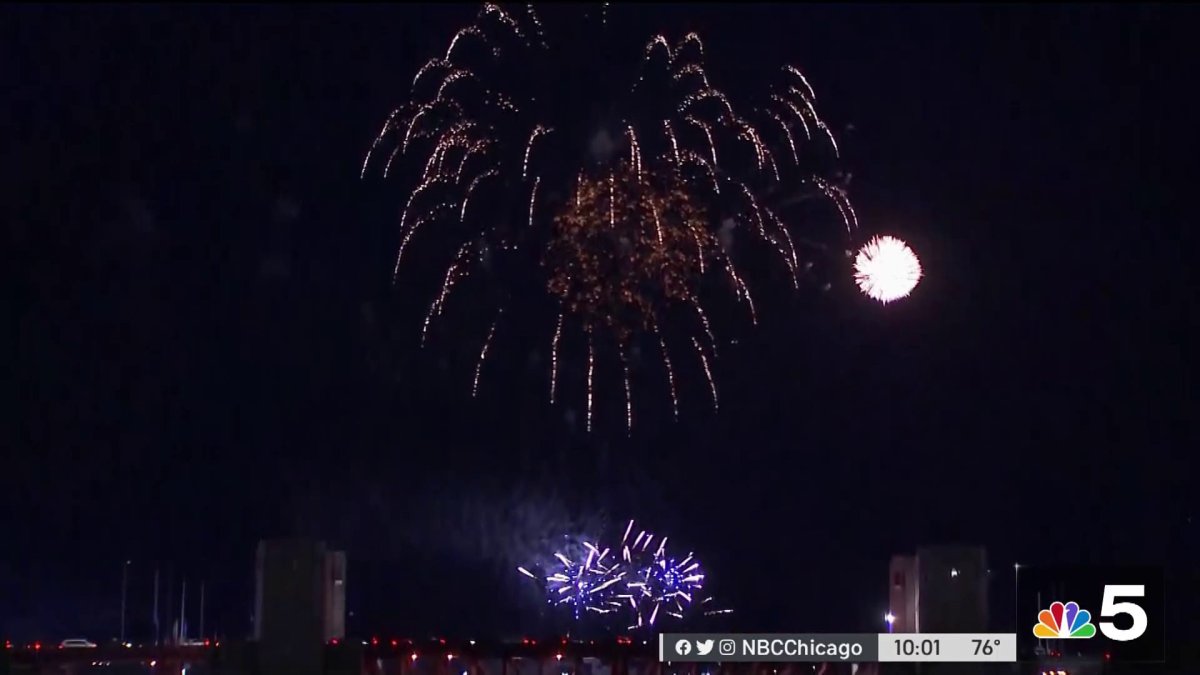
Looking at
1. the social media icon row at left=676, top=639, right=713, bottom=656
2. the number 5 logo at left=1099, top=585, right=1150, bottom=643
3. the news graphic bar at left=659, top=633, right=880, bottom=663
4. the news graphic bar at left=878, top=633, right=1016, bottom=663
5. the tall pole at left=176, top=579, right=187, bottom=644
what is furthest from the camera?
the tall pole at left=176, top=579, right=187, bottom=644

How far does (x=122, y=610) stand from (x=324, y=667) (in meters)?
61.8

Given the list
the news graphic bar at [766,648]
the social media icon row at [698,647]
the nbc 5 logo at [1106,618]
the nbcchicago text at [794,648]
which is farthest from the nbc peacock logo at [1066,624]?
the social media icon row at [698,647]

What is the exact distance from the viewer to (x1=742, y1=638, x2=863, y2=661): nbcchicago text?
25.4 m

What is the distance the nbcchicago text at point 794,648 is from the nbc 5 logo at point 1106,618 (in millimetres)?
4564

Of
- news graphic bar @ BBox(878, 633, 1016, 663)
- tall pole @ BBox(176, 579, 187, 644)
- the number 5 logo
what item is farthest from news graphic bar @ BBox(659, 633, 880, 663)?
tall pole @ BBox(176, 579, 187, 644)

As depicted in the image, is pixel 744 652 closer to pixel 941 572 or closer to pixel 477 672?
pixel 941 572

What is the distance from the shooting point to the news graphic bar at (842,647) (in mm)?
24967

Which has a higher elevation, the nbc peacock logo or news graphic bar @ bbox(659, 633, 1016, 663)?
the nbc peacock logo

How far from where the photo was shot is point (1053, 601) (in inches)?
1161

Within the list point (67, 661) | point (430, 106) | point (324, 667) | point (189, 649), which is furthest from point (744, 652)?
point (430, 106)

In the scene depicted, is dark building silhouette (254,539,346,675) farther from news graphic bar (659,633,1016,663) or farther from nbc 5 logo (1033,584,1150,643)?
nbc 5 logo (1033,584,1150,643)

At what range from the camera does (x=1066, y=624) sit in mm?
28359

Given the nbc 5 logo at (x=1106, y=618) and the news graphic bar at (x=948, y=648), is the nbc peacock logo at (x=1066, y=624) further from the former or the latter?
the news graphic bar at (x=948, y=648)

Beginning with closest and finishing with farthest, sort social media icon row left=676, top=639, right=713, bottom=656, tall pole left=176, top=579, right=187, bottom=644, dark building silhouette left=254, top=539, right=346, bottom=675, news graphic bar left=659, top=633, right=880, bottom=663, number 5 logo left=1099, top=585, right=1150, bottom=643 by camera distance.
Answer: news graphic bar left=659, top=633, right=880, bottom=663 → dark building silhouette left=254, top=539, right=346, bottom=675 → social media icon row left=676, top=639, right=713, bottom=656 → number 5 logo left=1099, top=585, right=1150, bottom=643 → tall pole left=176, top=579, right=187, bottom=644
